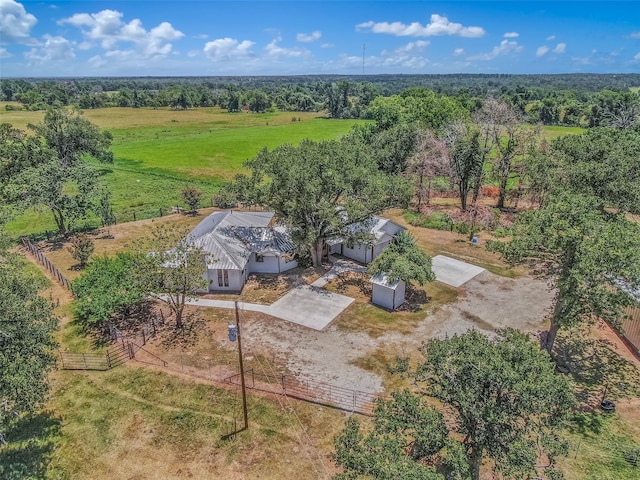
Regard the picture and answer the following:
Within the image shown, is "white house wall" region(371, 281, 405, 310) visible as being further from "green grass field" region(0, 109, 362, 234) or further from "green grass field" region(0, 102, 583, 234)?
"green grass field" region(0, 109, 362, 234)

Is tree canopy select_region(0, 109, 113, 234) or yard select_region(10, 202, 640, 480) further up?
tree canopy select_region(0, 109, 113, 234)

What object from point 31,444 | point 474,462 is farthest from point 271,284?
point 474,462

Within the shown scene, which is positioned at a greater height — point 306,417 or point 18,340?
point 18,340

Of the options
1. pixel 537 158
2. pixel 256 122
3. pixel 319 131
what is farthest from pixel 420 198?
pixel 256 122

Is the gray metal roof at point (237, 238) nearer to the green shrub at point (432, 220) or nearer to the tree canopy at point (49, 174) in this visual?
the tree canopy at point (49, 174)

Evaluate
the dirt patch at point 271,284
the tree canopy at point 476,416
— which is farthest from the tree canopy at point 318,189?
the tree canopy at point 476,416

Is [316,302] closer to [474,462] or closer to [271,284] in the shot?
[271,284]

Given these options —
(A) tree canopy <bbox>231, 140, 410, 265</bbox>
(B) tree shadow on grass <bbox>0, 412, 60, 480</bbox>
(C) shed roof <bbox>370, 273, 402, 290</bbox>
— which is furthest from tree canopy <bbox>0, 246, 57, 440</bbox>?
(C) shed roof <bbox>370, 273, 402, 290</bbox>

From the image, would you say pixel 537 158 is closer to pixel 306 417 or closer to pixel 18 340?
pixel 306 417
